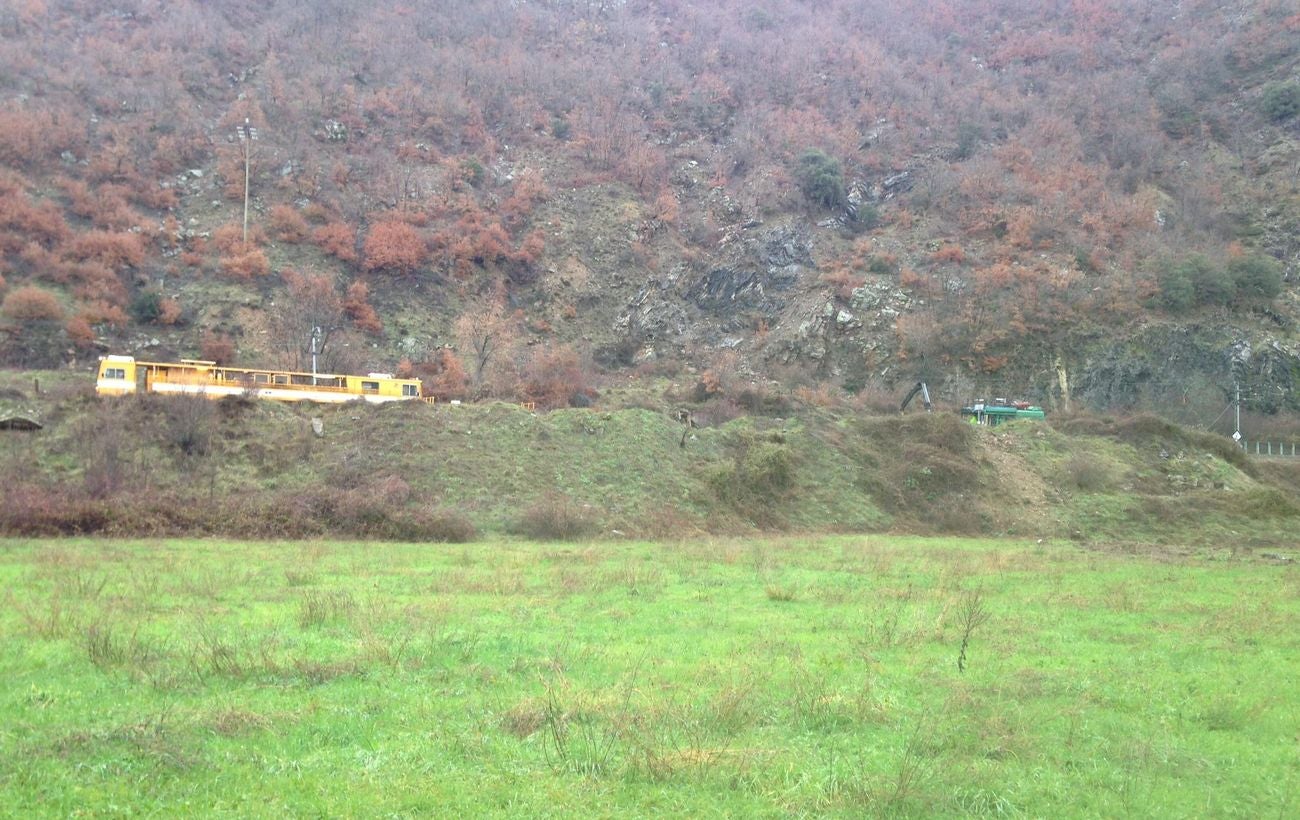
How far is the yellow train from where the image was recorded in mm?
34875

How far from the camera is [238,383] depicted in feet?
121

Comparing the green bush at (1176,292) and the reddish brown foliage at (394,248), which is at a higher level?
the reddish brown foliage at (394,248)

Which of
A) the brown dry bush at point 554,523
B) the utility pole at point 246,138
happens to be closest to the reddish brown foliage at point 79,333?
the utility pole at point 246,138

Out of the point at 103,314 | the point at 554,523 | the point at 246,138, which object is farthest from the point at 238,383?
the point at 246,138

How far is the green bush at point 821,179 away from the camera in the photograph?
75.6 meters

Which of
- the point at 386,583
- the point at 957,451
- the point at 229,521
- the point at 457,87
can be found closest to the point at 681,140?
the point at 457,87

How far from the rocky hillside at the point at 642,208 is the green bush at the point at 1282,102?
0.27m

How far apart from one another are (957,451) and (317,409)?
97.0 feet

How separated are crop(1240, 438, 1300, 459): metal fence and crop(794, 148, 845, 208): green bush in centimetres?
3722

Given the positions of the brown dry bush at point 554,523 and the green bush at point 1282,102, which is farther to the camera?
the green bush at point 1282,102

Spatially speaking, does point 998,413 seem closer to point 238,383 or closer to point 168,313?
point 238,383

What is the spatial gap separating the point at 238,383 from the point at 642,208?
44352 millimetres

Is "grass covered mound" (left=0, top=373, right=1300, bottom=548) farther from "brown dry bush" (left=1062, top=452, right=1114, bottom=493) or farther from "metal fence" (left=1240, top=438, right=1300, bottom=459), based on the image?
"metal fence" (left=1240, top=438, right=1300, bottom=459)

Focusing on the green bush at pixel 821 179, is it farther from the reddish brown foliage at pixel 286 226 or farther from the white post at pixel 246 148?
the white post at pixel 246 148
